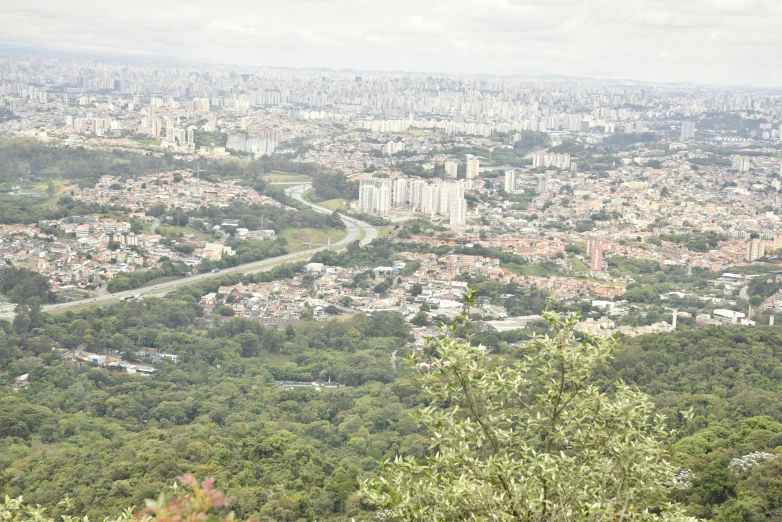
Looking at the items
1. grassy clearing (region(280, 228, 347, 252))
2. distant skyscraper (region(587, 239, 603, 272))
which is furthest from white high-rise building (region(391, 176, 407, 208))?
distant skyscraper (region(587, 239, 603, 272))

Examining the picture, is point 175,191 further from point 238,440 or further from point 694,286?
point 238,440

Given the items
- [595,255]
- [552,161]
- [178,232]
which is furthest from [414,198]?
[552,161]

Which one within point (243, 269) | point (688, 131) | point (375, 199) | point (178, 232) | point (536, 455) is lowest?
point (243, 269)

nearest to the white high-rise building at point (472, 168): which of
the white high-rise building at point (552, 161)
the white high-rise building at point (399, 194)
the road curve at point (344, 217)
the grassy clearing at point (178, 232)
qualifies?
the white high-rise building at point (552, 161)

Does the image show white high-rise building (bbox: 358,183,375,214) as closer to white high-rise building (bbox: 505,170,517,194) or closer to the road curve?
the road curve

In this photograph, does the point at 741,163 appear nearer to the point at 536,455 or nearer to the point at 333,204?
the point at 333,204

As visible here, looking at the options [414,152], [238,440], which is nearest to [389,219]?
[414,152]

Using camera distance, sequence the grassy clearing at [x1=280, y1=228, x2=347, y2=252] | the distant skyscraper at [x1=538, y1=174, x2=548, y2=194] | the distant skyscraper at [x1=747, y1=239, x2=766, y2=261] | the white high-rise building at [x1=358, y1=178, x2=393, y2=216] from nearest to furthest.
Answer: the distant skyscraper at [x1=747, y1=239, x2=766, y2=261]
the grassy clearing at [x1=280, y1=228, x2=347, y2=252]
the white high-rise building at [x1=358, y1=178, x2=393, y2=216]
the distant skyscraper at [x1=538, y1=174, x2=548, y2=194]
